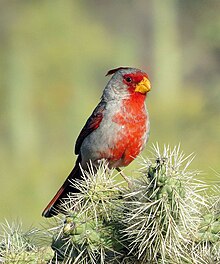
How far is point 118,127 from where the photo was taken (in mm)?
4906

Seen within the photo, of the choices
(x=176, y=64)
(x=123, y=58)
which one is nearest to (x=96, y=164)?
(x=123, y=58)

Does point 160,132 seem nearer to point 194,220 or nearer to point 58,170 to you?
point 58,170

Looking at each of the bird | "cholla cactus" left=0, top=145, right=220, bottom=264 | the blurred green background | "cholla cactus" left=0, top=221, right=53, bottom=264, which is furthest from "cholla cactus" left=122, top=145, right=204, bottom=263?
the blurred green background

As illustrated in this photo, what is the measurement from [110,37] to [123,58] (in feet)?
4.26

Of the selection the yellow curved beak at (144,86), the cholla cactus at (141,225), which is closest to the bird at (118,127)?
the yellow curved beak at (144,86)

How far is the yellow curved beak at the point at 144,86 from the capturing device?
4.98 meters

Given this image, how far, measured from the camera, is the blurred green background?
874cm

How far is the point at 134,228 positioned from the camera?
3.00 meters

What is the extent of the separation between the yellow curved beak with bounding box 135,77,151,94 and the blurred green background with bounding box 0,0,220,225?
3126mm

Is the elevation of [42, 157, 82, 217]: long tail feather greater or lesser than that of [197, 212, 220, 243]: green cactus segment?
lesser

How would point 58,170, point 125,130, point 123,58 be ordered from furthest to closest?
1. point 123,58
2. point 58,170
3. point 125,130

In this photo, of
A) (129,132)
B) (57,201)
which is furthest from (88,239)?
(129,132)

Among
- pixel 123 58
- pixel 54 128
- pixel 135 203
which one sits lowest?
pixel 54 128

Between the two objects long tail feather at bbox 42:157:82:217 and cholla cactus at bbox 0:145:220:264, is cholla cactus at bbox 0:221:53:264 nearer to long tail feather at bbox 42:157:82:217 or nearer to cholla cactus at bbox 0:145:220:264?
cholla cactus at bbox 0:145:220:264
